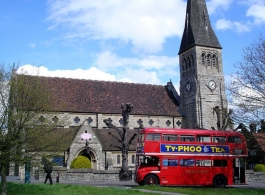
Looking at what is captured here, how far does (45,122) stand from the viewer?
17.4 meters

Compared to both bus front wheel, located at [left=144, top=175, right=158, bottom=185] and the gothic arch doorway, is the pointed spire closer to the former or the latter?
the gothic arch doorway

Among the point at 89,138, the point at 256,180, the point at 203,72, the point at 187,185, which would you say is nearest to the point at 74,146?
the point at 89,138

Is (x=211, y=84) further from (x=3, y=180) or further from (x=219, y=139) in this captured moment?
(x=3, y=180)

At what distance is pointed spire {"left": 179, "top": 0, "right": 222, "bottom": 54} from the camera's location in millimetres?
50375

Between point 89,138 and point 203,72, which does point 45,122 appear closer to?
point 89,138

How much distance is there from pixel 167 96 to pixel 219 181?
2786cm

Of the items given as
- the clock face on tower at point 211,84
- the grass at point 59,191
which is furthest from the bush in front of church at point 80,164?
the clock face on tower at point 211,84

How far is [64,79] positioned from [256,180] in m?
27.7

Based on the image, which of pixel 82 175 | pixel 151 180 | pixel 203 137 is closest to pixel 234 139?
pixel 203 137

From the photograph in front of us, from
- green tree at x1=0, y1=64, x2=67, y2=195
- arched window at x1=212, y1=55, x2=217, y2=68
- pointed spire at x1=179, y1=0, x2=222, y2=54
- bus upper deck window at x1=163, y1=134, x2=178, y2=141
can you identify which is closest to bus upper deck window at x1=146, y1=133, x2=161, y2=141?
bus upper deck window at x1=163, y1=134, x2=178, y2=141

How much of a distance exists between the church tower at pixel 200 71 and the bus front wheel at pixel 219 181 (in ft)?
71.8

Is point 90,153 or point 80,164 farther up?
point 90,153

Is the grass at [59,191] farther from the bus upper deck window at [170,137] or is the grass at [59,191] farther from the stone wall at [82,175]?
the stone wall at [82,175]

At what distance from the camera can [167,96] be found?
168 feet
